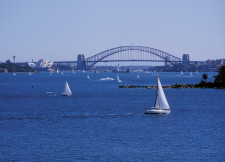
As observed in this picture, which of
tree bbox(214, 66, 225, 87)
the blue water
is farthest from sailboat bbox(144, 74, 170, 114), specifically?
tree bbox(214, 66, 225, 87)

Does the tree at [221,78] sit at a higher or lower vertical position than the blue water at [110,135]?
higher

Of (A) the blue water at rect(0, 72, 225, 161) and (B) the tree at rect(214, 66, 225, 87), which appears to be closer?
(A) the blue water at rect(0, 72, 225, 161)

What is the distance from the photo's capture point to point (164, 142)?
35906mm

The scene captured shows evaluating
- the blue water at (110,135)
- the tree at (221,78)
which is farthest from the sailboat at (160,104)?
the tree at (221,78)

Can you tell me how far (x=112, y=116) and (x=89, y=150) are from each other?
63.2 feet

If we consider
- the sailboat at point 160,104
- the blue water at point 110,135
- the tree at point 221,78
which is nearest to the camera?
the blue water at point 110,135

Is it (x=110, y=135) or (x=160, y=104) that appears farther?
→ (x=160, y=104)

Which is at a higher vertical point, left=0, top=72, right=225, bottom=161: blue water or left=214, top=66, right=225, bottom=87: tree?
left=214, top=66, right=225, bottom=87: tree

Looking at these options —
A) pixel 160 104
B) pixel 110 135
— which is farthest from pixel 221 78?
pixel 110 135

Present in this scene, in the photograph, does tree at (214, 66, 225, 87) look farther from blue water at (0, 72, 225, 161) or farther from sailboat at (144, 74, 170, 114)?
sailboat at (144, 74, 170, 114)

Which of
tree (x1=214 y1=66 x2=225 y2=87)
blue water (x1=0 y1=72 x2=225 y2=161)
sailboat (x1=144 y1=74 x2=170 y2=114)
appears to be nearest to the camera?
blue water (x1=0 y1=72 x2=225 y2=161)

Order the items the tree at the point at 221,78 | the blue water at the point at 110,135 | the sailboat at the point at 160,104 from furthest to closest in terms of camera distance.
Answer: the tree at the point at 221,78 → the sailboat at the point at 160,104 → the blue water at the point at 110,135

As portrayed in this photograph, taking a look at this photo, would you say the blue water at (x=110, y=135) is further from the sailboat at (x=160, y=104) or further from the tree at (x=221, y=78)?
the tree at (x=221, y=78)

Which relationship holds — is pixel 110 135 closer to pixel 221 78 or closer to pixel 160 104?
pixel 160 104
